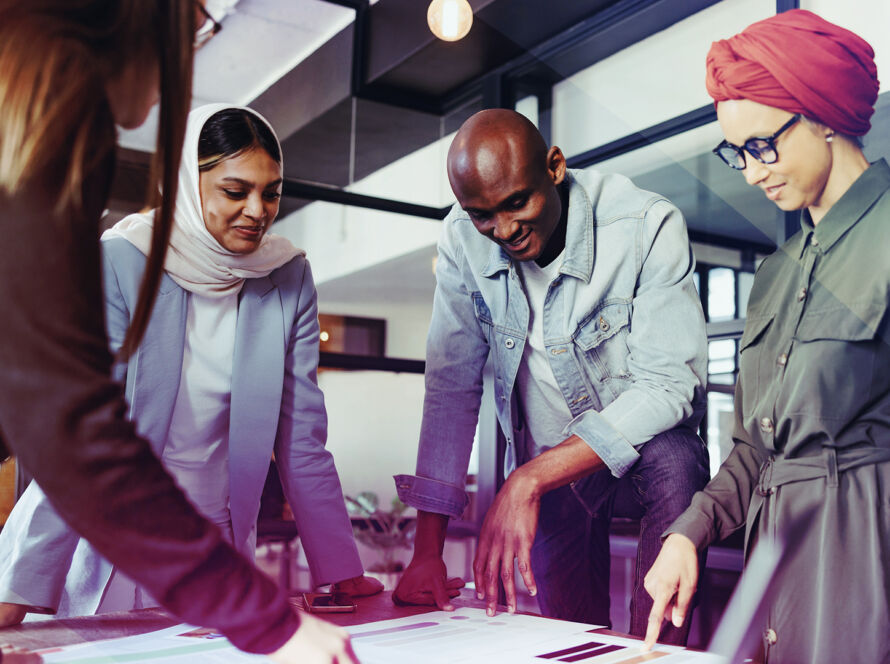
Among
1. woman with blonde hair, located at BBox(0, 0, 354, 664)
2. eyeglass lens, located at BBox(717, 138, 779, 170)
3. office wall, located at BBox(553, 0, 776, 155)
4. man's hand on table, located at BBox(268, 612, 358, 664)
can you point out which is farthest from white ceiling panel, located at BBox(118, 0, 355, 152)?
man's hand on table, located at BBox(268, 612, 358, 664)

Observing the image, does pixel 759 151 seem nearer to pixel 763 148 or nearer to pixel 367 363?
pixel 763 148

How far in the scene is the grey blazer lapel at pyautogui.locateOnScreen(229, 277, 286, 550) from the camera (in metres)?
1.33

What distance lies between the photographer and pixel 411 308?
5.12 metres

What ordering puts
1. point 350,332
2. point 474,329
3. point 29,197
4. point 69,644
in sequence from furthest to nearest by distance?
point 350,332
point 474,329
point 69,644
point 29,197

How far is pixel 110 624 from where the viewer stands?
1.02 meters

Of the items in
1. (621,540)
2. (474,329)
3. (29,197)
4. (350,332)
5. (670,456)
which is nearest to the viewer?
(29,197)

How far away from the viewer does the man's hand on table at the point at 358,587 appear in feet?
4.23

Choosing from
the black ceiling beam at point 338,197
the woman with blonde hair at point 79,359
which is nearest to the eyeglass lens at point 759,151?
the woman with blonde hair at point 79,359

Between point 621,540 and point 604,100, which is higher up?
point 604,100

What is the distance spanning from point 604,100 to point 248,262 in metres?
1.58

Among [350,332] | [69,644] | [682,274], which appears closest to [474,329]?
[682,274]

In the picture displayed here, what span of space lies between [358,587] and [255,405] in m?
0.33

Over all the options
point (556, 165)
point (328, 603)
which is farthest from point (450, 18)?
point (328, 603)

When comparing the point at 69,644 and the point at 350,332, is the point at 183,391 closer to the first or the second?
the point at 69,644
